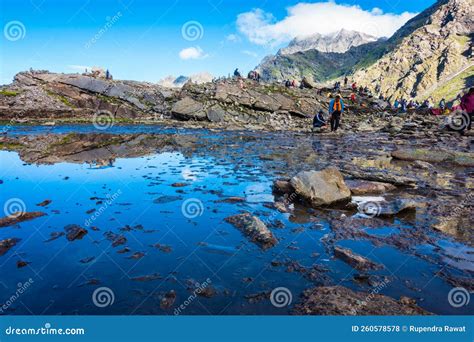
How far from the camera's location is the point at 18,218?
695 centimetres

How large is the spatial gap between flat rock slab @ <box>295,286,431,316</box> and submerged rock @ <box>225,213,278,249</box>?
167 cm

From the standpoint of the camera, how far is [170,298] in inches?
169

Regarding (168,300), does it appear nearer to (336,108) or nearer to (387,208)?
(387,208)

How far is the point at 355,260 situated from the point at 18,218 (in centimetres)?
681

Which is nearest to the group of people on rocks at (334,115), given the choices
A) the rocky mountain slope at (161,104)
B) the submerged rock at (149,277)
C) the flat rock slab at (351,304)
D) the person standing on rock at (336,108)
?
the person standing on rock at (336,108)

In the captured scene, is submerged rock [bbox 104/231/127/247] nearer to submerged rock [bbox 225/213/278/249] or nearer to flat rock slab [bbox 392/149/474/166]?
submerged rock [bbox 225/213/278/249]

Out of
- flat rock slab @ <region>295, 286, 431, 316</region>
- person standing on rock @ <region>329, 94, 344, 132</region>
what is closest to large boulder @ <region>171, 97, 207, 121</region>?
person standing on rock @ <region>329, 94, 344, 132</region>

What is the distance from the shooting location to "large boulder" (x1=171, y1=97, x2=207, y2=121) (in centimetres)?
4076

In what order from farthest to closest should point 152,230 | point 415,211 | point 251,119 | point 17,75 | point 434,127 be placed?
point 17,75, point 251,119, point 434,127, point 415,211, point 152,230

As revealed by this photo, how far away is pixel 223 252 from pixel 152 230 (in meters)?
1.78

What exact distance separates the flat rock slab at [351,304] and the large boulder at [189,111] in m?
37.6

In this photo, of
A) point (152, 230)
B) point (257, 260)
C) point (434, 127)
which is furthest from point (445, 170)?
point (434, 127)

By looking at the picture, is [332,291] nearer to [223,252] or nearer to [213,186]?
[223,252]

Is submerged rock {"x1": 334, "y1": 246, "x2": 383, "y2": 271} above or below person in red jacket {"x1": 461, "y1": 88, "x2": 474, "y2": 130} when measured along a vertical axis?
below
